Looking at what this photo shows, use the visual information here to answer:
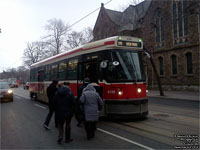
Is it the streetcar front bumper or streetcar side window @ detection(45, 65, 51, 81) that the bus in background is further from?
streetcar side window @ detection(45, 65, 51, 81)

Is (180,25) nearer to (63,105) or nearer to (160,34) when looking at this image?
(160,34)

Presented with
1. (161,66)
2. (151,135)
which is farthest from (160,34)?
(151,135)

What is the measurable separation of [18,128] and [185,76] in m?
22.4

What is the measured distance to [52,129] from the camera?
7043 mm

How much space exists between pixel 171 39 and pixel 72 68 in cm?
2063

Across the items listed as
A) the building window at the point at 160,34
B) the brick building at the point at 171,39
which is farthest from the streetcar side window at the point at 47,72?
the building window at the point at 160,34

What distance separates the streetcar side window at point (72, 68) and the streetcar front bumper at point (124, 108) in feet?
9.18

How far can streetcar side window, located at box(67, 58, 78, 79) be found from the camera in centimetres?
974

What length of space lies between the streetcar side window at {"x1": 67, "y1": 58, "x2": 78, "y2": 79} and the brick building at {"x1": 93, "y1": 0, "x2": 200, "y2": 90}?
14796 mm

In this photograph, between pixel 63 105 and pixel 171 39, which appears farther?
pixel 171 39

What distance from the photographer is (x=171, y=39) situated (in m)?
26.5

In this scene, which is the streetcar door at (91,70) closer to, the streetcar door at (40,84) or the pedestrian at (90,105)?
the pedestrian at (90,105)

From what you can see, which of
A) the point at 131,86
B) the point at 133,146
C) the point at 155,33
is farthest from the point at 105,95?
the point at 155,33

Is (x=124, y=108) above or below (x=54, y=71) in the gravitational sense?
below
